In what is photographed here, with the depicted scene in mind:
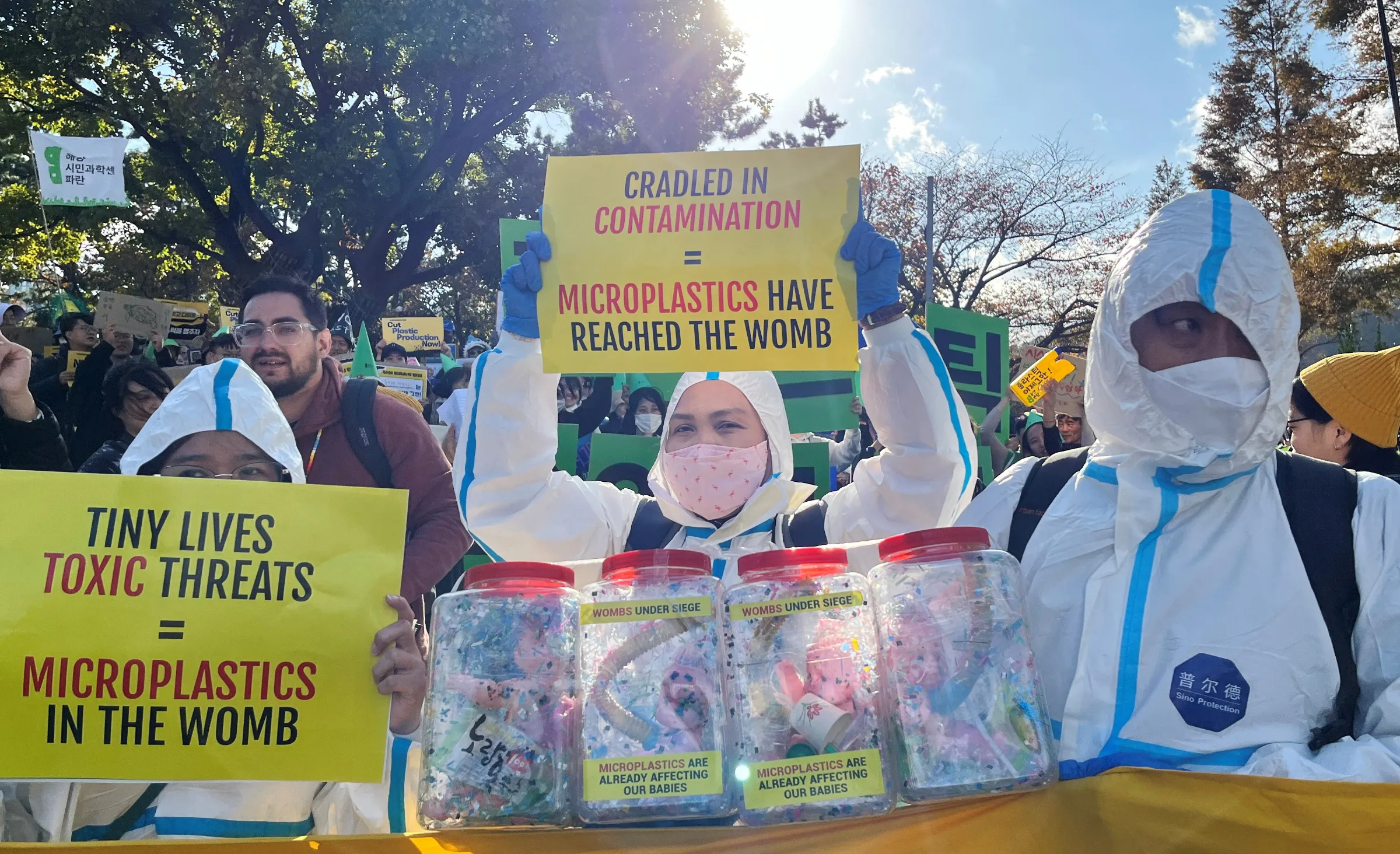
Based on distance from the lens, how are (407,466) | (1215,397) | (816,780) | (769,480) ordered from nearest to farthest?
(816,780), (1215,397), (769,480), (407,466)

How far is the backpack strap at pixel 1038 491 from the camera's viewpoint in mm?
2053

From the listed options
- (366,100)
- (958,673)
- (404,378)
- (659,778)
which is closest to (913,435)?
(958,673)

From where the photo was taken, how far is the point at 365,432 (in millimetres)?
3486

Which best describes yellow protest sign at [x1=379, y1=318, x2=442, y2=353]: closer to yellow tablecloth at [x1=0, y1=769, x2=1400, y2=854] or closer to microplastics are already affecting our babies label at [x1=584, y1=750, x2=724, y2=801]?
yellow tablecloth at [x1=0, y1=769, x2=1400, y2=854]

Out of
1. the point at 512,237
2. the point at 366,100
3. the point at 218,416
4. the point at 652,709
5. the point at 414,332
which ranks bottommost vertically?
the point at 652,709

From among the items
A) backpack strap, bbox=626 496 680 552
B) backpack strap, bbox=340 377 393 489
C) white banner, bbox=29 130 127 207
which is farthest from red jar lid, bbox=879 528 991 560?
white banner, bbox=29 130 127 207

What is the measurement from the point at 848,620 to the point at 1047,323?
1183 inches

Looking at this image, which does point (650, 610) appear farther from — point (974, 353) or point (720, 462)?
point (974, 353)

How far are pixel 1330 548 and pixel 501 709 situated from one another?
1543 millimetres

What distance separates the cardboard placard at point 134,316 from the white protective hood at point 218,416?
6.81m

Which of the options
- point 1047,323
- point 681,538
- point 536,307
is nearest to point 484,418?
point 536,307

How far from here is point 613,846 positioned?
58.4 inches

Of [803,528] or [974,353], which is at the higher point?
[974,353]

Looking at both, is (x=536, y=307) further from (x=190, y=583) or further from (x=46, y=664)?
(x=46, y=664)
